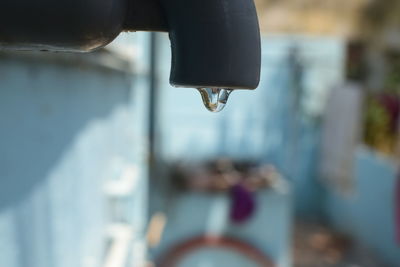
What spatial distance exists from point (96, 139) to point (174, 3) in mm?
1744

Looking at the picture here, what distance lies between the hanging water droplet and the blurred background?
0.11 meters

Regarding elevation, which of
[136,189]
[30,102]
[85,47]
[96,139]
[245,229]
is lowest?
[245,229]

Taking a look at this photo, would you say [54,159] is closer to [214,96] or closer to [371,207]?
[214,96]

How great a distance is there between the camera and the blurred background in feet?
3.87

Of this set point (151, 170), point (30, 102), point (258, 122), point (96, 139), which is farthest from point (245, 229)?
point (30, 102)

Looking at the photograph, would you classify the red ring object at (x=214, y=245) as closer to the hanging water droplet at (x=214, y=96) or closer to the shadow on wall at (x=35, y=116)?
the shadow on wall at (x=35, y=116)

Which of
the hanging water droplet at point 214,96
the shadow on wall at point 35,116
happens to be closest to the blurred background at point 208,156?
the shadow on wall at point 35,116

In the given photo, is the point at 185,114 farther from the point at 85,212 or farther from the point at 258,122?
the point at 85,212

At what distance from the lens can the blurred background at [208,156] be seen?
118 cm

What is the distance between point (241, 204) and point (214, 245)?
40 centimetres

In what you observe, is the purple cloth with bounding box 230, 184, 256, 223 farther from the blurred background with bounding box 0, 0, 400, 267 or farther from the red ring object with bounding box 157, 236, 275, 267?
the red ring object with bounding box 157, 236, 275, 267

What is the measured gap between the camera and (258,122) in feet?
20.0

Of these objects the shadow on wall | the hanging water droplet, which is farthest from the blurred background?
the hanging water droplet

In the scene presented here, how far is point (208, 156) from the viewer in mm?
4742
